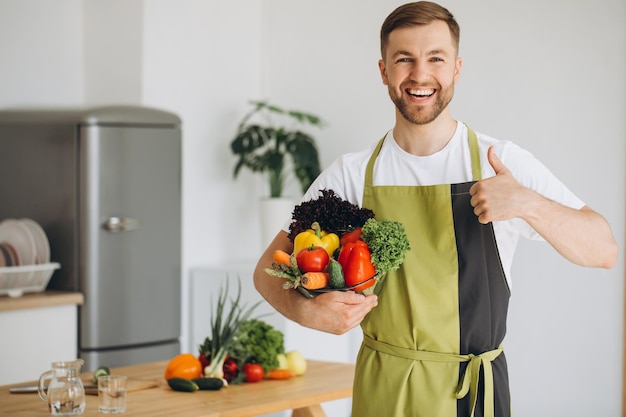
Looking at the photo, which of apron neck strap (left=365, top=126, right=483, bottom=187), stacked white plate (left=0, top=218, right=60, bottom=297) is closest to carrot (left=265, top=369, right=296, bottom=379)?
apron neck strap (left=365, top=126, right=483, bottom=187)

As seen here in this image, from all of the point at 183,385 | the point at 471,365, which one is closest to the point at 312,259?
the point at 471,365

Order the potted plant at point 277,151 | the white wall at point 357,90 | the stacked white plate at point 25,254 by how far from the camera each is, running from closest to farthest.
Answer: the stacked white plate at point 25,254 < the white wall at point 357,90 < the potted plant at point 277,151

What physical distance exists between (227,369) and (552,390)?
2.04m

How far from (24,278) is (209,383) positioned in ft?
5.17

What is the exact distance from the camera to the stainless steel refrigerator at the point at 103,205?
14.4 feet

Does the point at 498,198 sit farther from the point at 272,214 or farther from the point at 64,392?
the point at 272,214

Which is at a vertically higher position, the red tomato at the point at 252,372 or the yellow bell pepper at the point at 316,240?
the yellow bell pepper at the point at 316,240

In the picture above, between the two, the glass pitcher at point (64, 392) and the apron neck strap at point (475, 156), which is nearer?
the apron neck strap at point (475, 156)

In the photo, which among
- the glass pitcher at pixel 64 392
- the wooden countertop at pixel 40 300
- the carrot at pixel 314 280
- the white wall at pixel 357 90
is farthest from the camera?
the white wall at pixel 357 90

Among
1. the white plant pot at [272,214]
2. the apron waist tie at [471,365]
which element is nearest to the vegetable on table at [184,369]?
the apron waist tie at [471,365]

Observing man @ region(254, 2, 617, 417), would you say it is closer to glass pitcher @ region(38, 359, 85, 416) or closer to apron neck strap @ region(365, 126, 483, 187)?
apron neck strap @ region(365, 126, 483, 187)

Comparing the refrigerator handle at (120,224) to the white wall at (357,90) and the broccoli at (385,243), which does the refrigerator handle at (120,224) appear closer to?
the white wall at (357,90)

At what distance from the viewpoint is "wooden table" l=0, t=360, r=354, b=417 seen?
8.95ft

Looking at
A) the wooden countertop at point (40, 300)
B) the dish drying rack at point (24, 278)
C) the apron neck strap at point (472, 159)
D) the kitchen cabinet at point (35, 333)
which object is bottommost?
the kitchen cabinet at point (35, 333)
